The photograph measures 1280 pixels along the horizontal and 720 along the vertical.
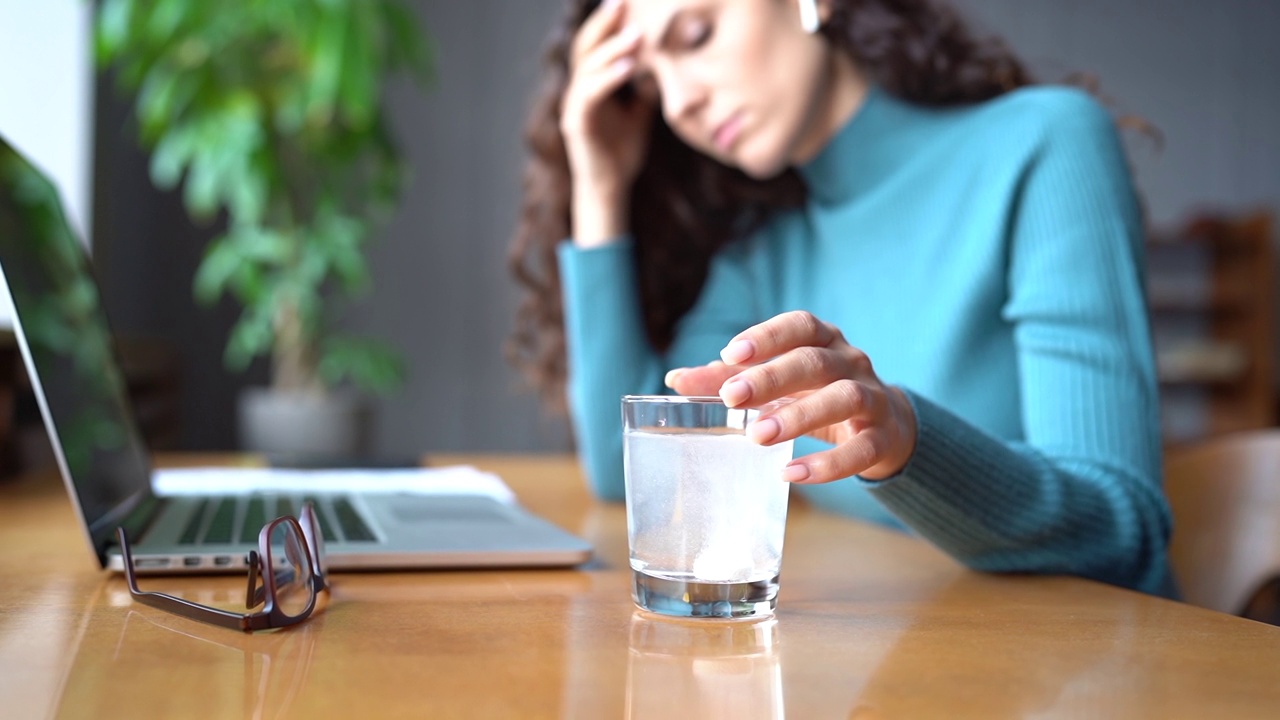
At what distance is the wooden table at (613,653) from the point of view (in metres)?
0.41

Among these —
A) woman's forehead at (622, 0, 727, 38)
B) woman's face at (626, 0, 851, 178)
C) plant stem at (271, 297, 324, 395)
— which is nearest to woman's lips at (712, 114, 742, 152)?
woman's face at (626, 0, 851, 178)

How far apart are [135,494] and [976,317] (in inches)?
29.8

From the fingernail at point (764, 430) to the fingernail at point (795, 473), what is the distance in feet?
0.08

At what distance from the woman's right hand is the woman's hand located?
725 millimetres

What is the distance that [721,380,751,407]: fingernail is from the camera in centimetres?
51

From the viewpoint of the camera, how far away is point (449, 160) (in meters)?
4.41

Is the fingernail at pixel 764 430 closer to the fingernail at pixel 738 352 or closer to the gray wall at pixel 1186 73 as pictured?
the fingernail at pixel 738 352

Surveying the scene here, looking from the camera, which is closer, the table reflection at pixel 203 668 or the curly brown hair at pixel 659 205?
the table reflection at pixel 203 668

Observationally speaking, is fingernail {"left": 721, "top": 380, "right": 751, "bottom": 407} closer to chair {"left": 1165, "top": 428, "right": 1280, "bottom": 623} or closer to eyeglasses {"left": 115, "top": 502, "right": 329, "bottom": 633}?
eyeglasses {"left": 115, "top": 502, "right": 329, "bottom": 633}

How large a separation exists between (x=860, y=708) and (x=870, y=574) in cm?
31

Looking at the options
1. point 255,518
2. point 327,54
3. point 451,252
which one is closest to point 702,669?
point 255,518

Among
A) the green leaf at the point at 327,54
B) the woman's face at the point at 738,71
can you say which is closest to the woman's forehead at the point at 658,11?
the woman's face at the point at 738,71

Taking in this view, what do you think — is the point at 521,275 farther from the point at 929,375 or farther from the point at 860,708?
the point at 860,708

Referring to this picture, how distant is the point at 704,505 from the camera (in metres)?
0.52
